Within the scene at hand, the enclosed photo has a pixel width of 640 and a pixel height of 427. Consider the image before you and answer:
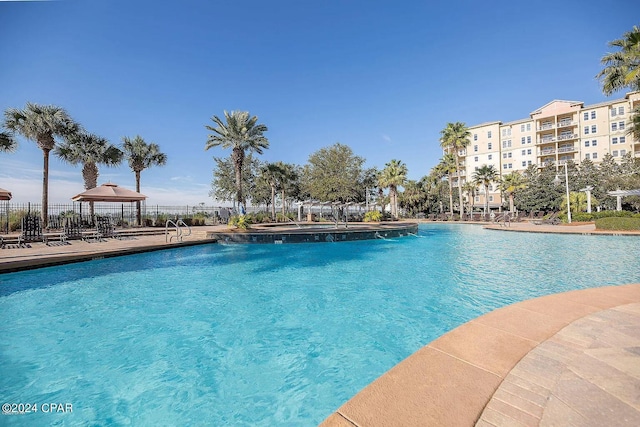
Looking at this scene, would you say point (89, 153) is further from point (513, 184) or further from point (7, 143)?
point (513, 184)

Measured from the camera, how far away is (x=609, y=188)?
100 feet

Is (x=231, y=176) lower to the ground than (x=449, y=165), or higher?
lower

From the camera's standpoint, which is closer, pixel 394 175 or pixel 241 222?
pixel 241 222

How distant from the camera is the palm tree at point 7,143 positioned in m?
15.5

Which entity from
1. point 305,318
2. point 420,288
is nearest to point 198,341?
point 305,318

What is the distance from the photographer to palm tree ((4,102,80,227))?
53.3ft

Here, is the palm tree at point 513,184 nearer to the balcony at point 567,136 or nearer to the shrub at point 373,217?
the balcony at point 567,136

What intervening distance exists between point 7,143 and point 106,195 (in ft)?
19.4

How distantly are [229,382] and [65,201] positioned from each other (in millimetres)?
24400

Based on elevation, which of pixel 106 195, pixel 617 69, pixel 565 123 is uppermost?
pixel 565 123

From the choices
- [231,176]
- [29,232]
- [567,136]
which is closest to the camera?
[29,232]

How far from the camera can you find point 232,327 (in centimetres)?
466

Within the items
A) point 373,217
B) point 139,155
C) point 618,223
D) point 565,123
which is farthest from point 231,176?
point 565,123

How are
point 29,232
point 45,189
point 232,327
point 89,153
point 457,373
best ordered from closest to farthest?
point 457,373 → point 232,327 → point 29,232 → point 45,189 → point 89,153
